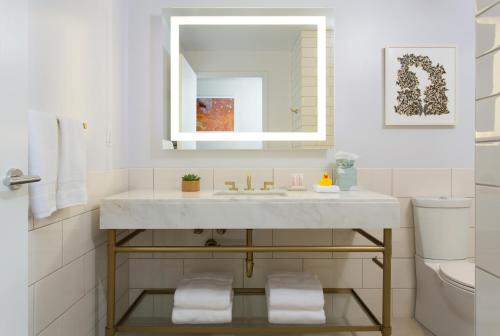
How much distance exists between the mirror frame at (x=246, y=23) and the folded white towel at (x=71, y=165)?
2.67ft

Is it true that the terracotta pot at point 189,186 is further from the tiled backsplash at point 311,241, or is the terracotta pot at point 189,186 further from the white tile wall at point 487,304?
the white tile wall at point 487,304

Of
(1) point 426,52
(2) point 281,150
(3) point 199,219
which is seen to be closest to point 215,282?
(3) point 199,219

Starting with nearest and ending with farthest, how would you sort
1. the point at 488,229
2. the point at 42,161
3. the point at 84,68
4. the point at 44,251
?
the point at 488,229
the point at 42,161
the point at 44,251
the point at 84,68

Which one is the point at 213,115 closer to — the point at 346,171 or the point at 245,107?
the point at 245,107

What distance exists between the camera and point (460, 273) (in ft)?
5.85

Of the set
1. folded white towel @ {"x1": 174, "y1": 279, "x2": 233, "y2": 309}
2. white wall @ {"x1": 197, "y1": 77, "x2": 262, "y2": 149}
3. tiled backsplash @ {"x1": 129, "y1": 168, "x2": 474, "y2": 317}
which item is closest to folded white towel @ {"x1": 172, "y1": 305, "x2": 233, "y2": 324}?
folded white towel @ {"x1": 174, "y1": 279, "x2": 233, "y2": 309}

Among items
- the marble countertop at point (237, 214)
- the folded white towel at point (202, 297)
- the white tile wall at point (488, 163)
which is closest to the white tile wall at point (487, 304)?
the white tile wall at point (488, 163)

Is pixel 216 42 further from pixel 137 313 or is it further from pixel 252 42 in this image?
pixel 137 313

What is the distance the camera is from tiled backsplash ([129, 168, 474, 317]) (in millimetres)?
2158

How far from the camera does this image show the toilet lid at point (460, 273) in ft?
5.51

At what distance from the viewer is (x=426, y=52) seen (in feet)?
7.02

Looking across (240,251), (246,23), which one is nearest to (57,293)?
(240,251)

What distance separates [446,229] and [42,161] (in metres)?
2.04

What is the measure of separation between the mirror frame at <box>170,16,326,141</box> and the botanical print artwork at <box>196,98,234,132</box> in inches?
1.7
